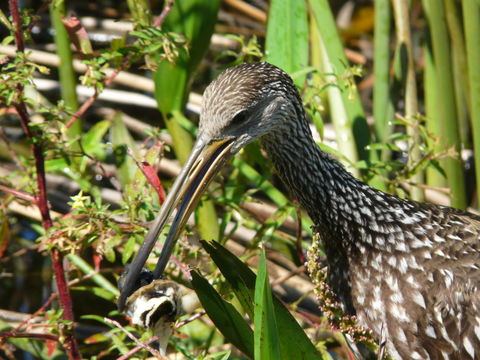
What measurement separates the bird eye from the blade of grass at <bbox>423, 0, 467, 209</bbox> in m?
1.97

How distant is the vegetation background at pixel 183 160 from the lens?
10.3ft

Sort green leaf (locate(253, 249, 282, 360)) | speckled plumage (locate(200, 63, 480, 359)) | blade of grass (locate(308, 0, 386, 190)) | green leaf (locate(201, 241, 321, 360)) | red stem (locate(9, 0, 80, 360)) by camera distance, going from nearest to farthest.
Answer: green leaf (locate(253, 249, 282, 360))
green leaf (locate(201, 241, 321, 360))
speckled plumage (locate(200, 63, 480, 359))
red stem (locate(9, 0, 80, 360))
blade of grass (locate(308, 0, 386, 190))

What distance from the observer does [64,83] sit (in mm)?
4879

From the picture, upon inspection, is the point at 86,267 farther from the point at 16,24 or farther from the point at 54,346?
the point at 16,24

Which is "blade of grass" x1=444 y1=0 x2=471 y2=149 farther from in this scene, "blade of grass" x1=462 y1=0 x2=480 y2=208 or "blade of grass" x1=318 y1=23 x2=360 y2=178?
"blade of grass" x1=318 y1=23 x2=360 y2=178

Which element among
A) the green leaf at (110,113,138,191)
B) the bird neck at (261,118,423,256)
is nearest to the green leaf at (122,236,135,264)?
the green leaf at (110,113,138,191)

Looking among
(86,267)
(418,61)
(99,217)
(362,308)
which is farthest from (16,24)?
(418,61)

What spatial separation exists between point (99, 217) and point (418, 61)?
160 inches

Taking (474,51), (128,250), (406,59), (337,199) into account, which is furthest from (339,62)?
(128,250)

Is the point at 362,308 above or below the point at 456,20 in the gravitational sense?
below

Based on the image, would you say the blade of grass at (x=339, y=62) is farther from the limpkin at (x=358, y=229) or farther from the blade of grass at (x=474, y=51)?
the limpkin at (x=358, y=229)

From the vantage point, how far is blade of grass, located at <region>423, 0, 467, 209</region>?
15.3 feet

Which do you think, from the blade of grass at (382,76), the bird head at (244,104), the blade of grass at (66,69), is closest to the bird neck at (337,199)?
the bird head at (244,104)

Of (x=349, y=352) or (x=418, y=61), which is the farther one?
(x=418, y=61)
